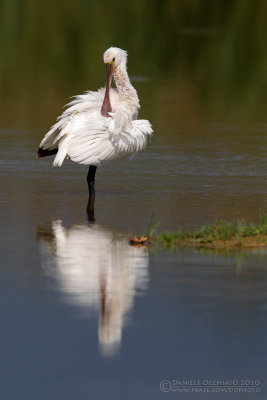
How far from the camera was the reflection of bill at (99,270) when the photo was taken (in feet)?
23.0

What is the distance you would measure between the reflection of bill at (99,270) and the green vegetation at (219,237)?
0.30m

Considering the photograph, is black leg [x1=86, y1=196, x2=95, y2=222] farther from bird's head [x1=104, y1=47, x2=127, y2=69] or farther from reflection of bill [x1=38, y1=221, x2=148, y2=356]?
bird's head [x1=104, y1=47, x2=127, y2=69]

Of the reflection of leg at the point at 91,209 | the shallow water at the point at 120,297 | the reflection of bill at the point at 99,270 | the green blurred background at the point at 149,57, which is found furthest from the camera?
the green blurred background at the point at 149,57

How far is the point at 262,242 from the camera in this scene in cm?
889

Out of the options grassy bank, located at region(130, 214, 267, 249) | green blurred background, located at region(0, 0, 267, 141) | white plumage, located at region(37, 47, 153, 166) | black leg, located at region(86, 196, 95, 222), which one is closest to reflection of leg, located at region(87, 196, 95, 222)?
black leg, located at region(86, 196, 95, 222)

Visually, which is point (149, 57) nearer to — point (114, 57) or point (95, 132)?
point (114, 57)

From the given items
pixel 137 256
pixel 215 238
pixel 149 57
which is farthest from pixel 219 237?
pixel 149 57

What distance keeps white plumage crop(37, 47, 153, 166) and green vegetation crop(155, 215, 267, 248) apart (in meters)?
2.07

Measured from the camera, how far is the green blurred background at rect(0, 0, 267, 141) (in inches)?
668

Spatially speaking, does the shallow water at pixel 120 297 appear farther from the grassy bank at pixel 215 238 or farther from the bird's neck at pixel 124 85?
the bird's neck at pixel 124 85

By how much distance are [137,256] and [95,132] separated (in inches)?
104

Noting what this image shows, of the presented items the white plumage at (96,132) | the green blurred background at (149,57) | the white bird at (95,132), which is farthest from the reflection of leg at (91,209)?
the green blurred background at (149,57)

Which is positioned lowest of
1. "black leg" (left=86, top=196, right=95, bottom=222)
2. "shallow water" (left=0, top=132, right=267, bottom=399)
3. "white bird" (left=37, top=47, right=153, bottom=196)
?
"shallow water" (left=0, top=132, right=267, bottom=399)

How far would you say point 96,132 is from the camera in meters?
10.9
